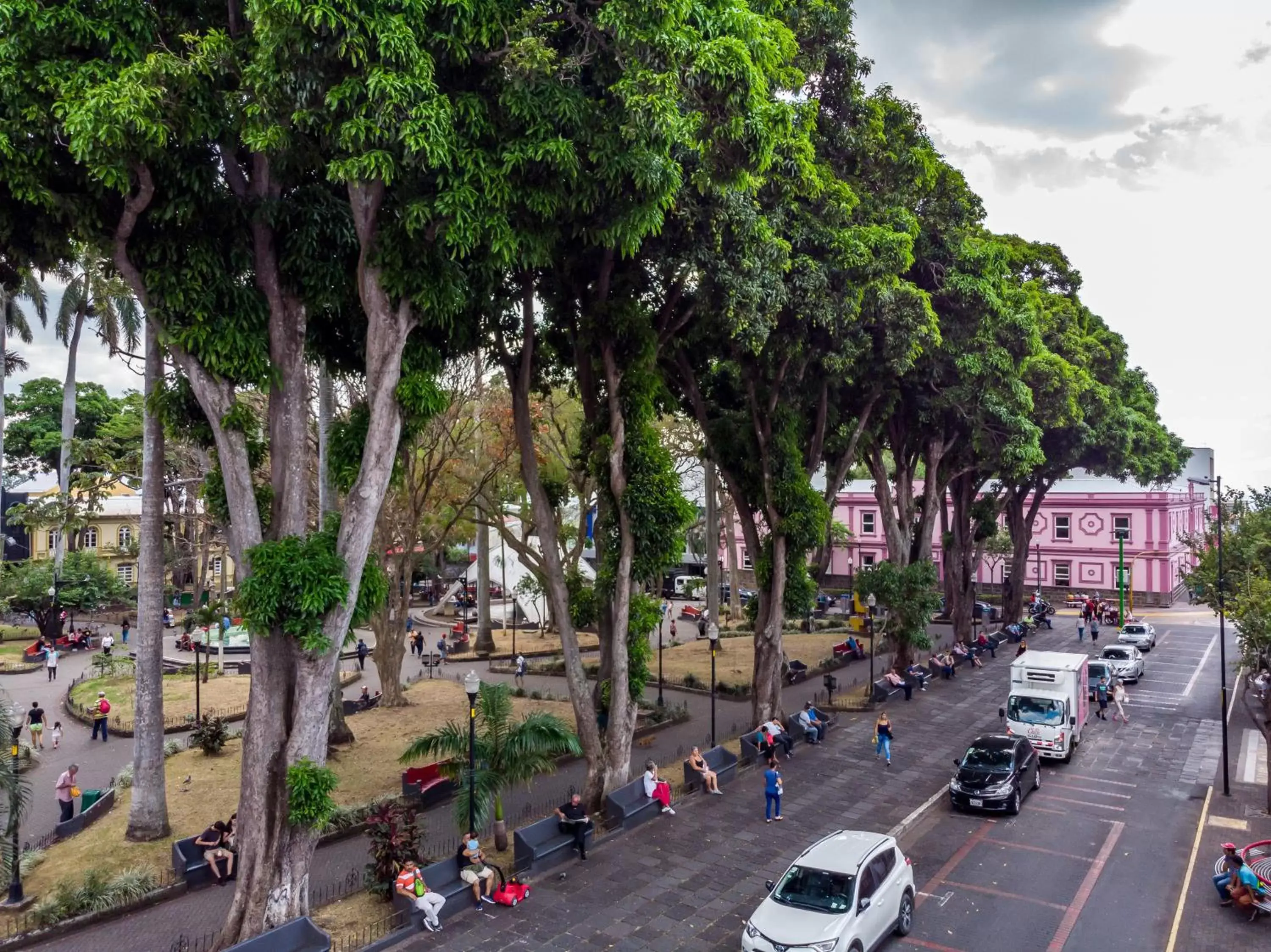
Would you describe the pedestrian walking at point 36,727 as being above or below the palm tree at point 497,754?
below

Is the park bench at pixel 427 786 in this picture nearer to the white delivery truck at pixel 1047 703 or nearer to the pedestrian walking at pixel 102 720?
the pedestrian walking at pixel 102 720

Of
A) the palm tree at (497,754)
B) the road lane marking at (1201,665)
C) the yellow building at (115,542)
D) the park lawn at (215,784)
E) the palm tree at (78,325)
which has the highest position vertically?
the palm tree at (78,325)

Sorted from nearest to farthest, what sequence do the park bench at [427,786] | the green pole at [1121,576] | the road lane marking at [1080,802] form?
the road lane marking at [1080,802]
the park bench at [427,786]
the green pole at [1121,576]

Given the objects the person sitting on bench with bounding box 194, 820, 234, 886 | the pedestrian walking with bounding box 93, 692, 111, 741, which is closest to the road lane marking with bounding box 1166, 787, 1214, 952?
the person sitting on bench with bounding box 194, 820, 234, 886

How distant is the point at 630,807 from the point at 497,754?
3113 millimetres

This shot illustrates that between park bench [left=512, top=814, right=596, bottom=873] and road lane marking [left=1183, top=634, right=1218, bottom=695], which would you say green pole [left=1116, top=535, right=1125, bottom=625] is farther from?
park bench [left=512, top=814, right=596, bottom=873]

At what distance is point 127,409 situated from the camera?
4262 cm

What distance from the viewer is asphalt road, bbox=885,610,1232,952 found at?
41.0 ft

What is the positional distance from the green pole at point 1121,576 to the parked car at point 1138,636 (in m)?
2.10

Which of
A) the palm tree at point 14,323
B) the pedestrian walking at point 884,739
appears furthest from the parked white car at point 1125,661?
the palm tree at point 14,323

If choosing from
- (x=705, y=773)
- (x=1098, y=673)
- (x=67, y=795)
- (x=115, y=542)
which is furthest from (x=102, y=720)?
(x=115, y=542)

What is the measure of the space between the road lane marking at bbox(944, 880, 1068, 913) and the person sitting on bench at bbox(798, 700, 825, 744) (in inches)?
329

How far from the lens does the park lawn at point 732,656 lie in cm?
3170

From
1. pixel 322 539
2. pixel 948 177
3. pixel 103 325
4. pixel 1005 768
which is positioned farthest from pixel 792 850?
pixel 103 325
